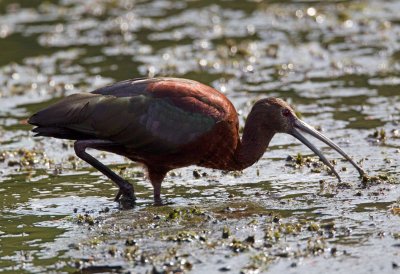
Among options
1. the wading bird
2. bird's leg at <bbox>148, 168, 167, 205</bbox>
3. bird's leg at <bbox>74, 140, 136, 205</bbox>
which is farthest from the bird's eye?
bird's leg at <bbox>74, 140, 136, 205</bbox>

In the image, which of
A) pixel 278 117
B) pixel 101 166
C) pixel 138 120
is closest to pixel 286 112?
pixel 278 117

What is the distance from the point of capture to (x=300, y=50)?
14719mm

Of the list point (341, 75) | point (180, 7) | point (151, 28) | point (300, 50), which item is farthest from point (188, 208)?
point (180, 7)

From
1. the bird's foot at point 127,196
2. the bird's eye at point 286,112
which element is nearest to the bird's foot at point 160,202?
the bird's foot at point 127,196

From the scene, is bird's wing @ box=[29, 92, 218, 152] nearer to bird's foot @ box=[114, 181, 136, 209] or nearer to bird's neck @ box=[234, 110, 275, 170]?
bird's foot @ box=[114, 181, 136, 209]

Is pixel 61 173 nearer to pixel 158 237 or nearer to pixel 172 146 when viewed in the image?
pixel 172 146

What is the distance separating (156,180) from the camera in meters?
8.76

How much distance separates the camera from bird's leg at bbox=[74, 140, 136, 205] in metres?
8.59

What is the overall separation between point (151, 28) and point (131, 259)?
9.73 meters

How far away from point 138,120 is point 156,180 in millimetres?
533

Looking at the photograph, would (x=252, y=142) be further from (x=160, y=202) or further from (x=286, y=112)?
(x=160, y=202)

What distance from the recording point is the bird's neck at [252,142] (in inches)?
346

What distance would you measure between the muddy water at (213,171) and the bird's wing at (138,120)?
54 centimetres

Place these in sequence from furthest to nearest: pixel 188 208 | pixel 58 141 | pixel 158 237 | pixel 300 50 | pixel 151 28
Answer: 1. pixel 151 28
2. pixel 300 50
3. pixel 58 141
4. pixel 188 208
5. pixel 158 237
